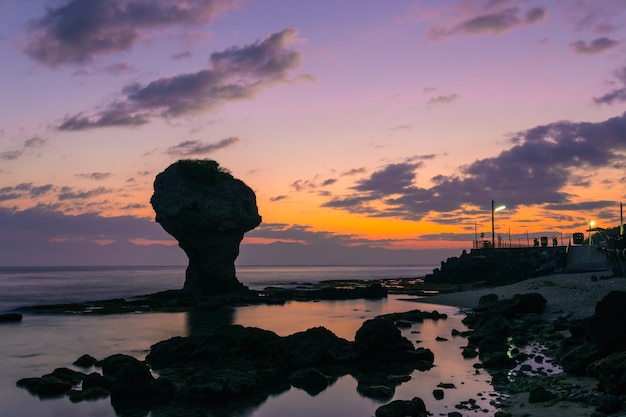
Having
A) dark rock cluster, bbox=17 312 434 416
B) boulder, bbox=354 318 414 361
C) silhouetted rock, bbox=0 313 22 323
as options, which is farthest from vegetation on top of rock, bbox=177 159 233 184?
boulder, bbox=354 318 414 361

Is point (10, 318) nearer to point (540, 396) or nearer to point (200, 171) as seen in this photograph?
point (200, 171)

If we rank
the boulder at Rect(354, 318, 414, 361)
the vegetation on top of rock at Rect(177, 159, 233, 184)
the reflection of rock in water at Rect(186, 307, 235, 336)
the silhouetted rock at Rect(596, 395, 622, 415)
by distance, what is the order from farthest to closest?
the vegetation on top of rock at Rect(177, 159, 233, 184), the reflection of rock in water at Rect(186, 307, 235, 336), the boulder at Rect(354, 318, 414, 361), the silhouetted rock at Rect(596, 395, 622, 415)

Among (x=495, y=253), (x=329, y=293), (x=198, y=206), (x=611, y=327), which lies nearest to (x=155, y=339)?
(x=611, y=327)

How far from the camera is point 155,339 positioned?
35.9m

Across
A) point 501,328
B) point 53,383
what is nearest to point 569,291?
point 501,328

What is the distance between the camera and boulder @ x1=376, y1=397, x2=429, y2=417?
16.1 m

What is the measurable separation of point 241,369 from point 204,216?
4725 centimetres

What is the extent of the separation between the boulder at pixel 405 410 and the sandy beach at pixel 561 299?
2.63 meters

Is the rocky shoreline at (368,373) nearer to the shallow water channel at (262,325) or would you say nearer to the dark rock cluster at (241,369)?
the dark rock cluster at (241,369)

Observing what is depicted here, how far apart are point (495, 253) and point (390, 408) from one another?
267 feet

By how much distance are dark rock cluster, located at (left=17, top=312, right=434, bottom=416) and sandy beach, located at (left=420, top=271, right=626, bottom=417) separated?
3462 mm

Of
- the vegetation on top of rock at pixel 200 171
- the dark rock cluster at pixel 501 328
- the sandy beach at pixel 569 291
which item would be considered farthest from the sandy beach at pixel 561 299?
the vegetation on top of rock at pixel 200 171

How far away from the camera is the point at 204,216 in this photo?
68.8 meters

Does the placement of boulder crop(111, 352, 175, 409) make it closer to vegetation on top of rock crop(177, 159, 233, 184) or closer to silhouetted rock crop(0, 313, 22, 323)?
silhouetted rock crop(0, 313, 22, 323)
